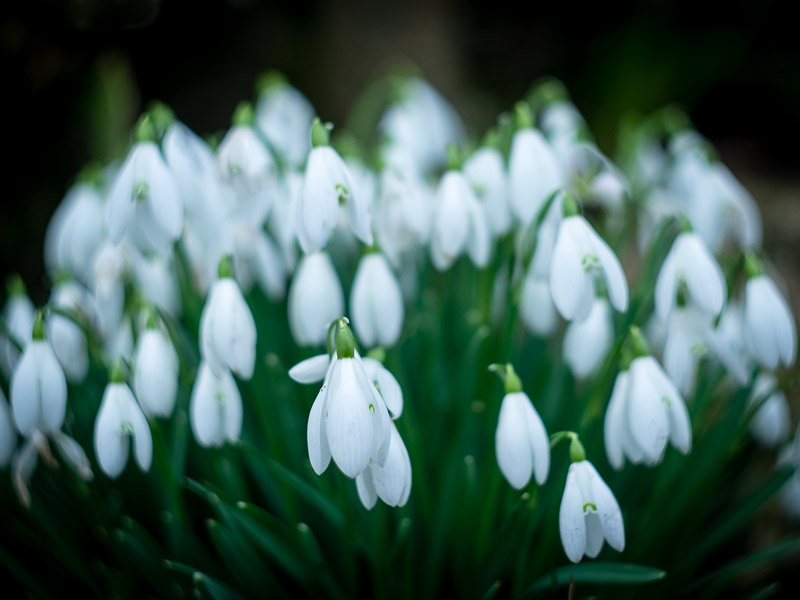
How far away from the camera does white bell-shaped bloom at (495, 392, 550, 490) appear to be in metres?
0.92

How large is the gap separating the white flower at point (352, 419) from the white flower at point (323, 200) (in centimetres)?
21

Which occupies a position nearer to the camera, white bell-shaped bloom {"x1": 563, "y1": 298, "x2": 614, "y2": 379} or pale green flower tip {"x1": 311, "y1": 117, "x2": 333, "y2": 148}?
pale green flower tip {"x1": 311, "y1": 117, "x2": 333, "y2": 148}

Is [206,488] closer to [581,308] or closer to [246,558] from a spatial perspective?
[246,558]

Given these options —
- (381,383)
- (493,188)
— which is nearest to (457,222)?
(493,188)

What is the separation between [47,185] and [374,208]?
65.7 inches

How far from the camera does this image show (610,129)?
363cm

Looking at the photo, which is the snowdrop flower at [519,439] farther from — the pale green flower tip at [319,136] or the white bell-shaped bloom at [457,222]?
the pale green flower tip at [319,136]

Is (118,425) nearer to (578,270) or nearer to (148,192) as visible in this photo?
(148,192)

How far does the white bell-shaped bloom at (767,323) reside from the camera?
3.50ft

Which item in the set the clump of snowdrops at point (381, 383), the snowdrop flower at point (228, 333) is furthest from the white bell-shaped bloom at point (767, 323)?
the snowdrop flower at point (228, 333)

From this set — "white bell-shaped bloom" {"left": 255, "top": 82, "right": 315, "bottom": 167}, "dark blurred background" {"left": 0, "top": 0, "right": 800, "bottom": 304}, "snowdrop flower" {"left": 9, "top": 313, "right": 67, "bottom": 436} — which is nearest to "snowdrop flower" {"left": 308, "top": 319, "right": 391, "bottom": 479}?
"snowdrop flower" {"left": 9, "top": 313, "right": 67, "bottom": 436}

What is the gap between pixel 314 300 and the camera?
1145 mm

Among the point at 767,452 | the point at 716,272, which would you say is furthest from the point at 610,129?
the point at 716,272

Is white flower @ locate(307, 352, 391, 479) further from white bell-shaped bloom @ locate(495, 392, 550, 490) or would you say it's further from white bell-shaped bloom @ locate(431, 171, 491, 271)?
white bell-shaped bloom @ locate(431, 171, 491, 271)
